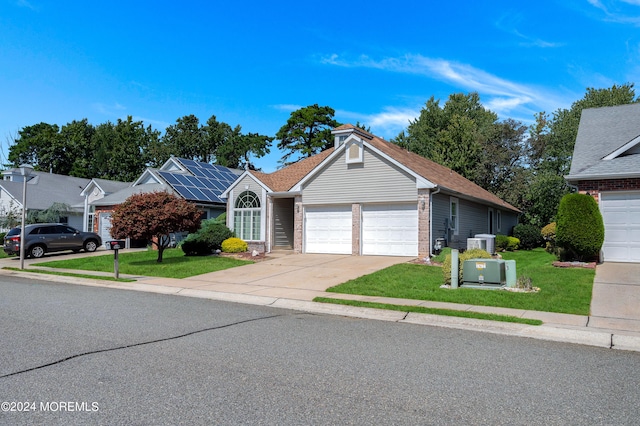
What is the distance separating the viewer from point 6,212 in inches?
1522

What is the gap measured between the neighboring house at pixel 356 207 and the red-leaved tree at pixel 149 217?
17.3 ft

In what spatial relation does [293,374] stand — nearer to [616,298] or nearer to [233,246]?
[616,298]

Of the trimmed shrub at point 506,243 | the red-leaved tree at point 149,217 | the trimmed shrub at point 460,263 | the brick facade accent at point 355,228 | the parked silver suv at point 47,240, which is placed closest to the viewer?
the trimmed shrub at point 460,263

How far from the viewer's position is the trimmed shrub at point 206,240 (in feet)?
71.7

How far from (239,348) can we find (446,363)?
111 inches

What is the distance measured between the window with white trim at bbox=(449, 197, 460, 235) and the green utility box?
10.3 m

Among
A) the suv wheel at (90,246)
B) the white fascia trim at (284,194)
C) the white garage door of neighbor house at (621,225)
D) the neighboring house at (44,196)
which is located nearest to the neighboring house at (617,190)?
the white garage door of neighbor house at (621,225)

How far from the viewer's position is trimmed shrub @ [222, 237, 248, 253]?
22.4 m

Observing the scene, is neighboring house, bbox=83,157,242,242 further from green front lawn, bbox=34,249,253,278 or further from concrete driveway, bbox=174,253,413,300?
concrete driveway, bbox=174,253,413,300

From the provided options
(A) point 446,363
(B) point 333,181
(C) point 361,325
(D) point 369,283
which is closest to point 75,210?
(B) point 333,181

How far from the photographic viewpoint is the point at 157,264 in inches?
752

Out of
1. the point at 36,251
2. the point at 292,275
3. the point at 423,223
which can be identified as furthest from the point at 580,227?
the point at 36,251

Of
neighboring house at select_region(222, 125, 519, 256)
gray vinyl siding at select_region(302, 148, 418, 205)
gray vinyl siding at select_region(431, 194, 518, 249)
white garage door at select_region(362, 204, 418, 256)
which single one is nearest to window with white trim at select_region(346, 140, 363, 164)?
neighboring house at select_region(222, 125, 519, 256)

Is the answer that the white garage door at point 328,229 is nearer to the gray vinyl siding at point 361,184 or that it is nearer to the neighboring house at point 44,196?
the gray vinyl siding at point 361,184
